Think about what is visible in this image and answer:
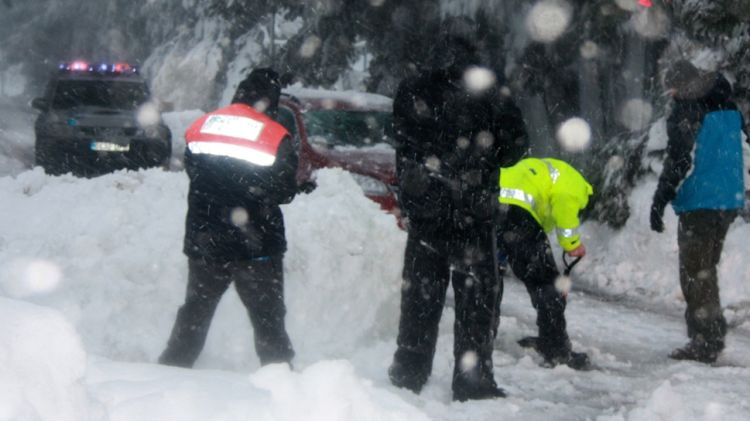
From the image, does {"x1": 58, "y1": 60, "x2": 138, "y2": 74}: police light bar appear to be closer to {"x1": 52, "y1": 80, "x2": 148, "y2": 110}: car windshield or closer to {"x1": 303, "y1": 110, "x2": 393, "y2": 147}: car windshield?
{"x1": 52, "y1": 80, "x2": 148, "y2": 110}: car windshield

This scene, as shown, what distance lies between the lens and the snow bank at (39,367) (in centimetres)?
214

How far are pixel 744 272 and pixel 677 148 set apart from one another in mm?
2877

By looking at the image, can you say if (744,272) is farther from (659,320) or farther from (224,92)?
(224,92)

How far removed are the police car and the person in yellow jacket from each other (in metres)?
9.57

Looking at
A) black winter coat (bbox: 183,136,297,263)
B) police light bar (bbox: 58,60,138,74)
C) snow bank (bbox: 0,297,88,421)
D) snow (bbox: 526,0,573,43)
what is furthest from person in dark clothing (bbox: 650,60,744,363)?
police light bar (bbox: 58,60,138,74)

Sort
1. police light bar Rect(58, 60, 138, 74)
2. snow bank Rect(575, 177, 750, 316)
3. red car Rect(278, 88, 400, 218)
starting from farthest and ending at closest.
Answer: police light bar Rect(58, 60, 138, 74) → red car Rect(278, 88, 400, 218) → snow bank Rect(575, 177, 750, 316)

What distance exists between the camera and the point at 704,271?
6.10 m

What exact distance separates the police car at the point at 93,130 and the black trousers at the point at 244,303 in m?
9.83

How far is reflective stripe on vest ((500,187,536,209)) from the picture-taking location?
5848 millimetres

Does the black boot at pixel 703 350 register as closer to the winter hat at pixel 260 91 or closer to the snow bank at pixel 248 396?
the winter hat at pixel 260 91

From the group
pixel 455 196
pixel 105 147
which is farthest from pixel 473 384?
pixel 105 147

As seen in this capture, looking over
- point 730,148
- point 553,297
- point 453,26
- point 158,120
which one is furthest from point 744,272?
point 158,120

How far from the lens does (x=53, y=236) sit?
23.6 ft

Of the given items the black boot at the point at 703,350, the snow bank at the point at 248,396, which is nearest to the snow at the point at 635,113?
the black boot at the point at 703,350
